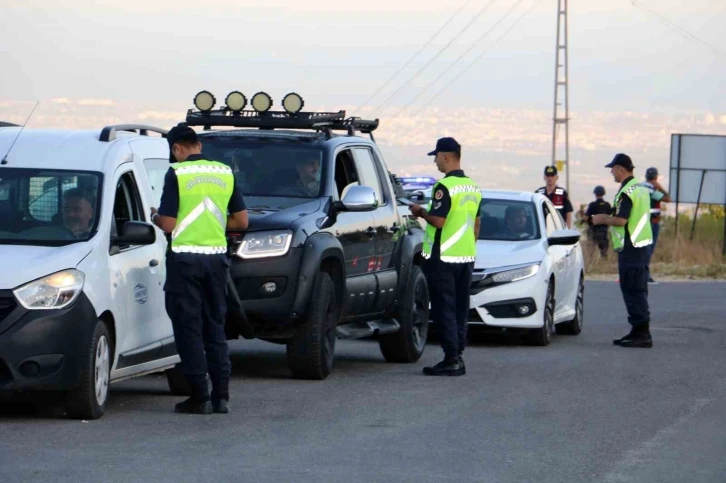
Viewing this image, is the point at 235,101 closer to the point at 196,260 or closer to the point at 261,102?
the point at 261,102

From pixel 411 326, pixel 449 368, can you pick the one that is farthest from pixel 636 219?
pixel 449 368

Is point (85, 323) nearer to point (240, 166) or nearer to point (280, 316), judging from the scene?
point (280, 316)

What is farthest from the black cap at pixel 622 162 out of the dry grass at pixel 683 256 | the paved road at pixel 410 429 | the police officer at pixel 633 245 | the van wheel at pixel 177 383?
the dry grass at pixel 683 256

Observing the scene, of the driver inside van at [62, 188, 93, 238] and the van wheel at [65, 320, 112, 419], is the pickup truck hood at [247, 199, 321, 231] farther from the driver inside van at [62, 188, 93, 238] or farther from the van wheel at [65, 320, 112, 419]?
the van wheel at [65, 320, 112, 419]

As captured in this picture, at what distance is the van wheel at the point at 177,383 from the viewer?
426 inches

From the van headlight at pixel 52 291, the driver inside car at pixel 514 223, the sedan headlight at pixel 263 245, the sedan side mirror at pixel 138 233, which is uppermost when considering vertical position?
the sedan side mirror at pixel 138 233

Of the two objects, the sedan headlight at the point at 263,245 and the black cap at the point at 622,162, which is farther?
the black cap at the point at 622,162

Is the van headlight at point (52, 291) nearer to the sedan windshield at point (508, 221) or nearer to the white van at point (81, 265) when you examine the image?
the white van at point (81, 265)

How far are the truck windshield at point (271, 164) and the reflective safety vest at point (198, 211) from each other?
8.46ft

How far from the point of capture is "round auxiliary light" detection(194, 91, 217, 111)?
43.7ft

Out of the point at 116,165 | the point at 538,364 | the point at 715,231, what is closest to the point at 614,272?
the point at 715,231

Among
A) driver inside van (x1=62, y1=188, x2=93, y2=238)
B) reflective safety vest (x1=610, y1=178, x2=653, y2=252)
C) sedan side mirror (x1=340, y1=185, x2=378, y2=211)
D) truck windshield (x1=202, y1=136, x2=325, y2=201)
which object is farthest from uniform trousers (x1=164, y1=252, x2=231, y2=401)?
reflective safety vest (x1=610, y1=178, x2=653, y2=252)

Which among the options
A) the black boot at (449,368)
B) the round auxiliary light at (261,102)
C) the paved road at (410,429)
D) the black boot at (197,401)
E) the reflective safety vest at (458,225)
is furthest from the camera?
the round auxiliary light at (261,102)

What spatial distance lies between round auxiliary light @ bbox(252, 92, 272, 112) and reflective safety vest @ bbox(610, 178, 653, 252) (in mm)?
4275
